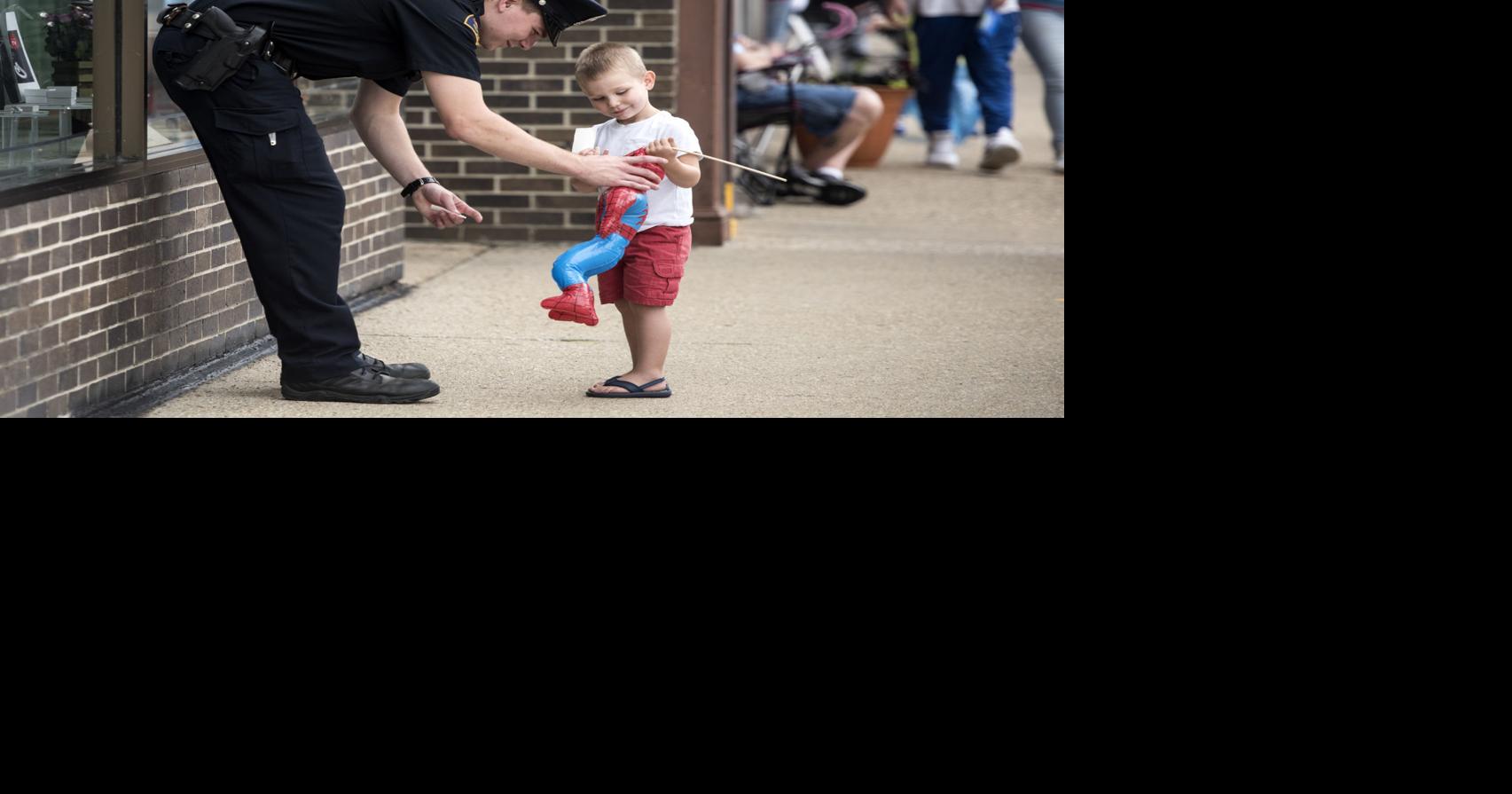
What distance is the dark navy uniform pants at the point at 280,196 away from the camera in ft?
15.6

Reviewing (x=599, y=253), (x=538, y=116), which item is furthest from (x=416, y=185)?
(x=538, y=116)

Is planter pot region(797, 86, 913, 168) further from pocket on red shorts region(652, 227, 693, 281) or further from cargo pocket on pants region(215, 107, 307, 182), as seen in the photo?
cargo pocket on pants region(215, 107, 307, 182)

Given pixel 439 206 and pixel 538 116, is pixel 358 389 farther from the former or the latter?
pixel 538 116

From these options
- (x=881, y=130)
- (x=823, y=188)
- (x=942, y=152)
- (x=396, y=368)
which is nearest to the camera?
(x=396, y=368)

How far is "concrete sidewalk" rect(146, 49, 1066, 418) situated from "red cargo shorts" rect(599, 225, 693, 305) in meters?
0.33

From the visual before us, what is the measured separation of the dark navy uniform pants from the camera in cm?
474

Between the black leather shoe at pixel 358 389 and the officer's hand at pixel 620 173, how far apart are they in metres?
0.85

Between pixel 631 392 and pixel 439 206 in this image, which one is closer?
pixel 439 206

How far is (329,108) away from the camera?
6.68 metres

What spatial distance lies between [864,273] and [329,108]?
2.49 meters

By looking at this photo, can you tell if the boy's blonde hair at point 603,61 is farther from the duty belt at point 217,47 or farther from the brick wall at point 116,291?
the brick wall at point 116,291

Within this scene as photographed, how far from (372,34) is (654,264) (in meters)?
0.99

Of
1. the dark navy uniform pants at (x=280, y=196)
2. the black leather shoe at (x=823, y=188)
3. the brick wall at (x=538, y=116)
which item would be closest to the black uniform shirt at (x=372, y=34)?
the dark navy uniform pants at (x=280, y=196)

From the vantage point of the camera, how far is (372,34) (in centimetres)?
477
